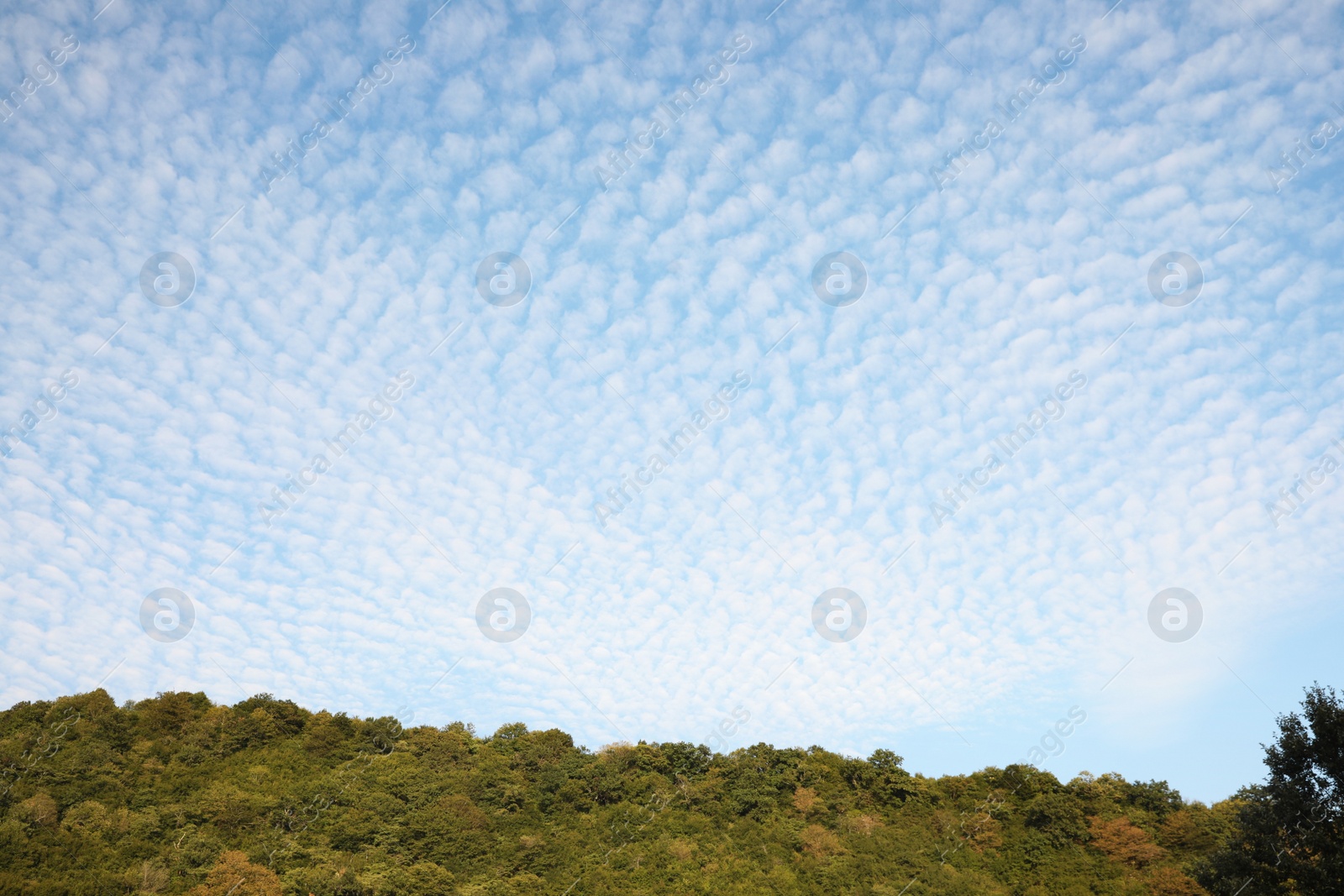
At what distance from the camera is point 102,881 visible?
1475 inches

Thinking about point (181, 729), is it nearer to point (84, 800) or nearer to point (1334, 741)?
point (84, 800)

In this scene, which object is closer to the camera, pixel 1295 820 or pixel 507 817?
pixel 1295 820

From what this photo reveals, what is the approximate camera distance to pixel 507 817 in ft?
164

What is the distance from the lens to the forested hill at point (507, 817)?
132ft

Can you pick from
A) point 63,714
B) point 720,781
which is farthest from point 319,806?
point 720,781

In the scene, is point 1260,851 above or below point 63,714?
below

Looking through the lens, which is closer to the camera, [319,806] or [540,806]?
[319,806]

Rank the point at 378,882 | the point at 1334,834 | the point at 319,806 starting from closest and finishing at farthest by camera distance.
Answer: the point at 1334,834 < the point at 378,882 < the point at 319,806

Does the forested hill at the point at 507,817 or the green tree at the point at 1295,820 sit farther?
the forested hill at the point at 507,817

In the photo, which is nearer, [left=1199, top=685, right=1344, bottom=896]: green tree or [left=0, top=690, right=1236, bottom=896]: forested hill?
[left=1199, top=685, right=1344, bottom=896]: green tree

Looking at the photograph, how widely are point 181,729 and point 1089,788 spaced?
189 ft

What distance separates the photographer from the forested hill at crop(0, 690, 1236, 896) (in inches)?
1590

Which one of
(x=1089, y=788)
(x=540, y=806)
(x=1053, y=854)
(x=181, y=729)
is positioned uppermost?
(x=181, y=729)

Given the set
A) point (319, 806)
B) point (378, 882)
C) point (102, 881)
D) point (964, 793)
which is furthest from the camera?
point (964, 793)
